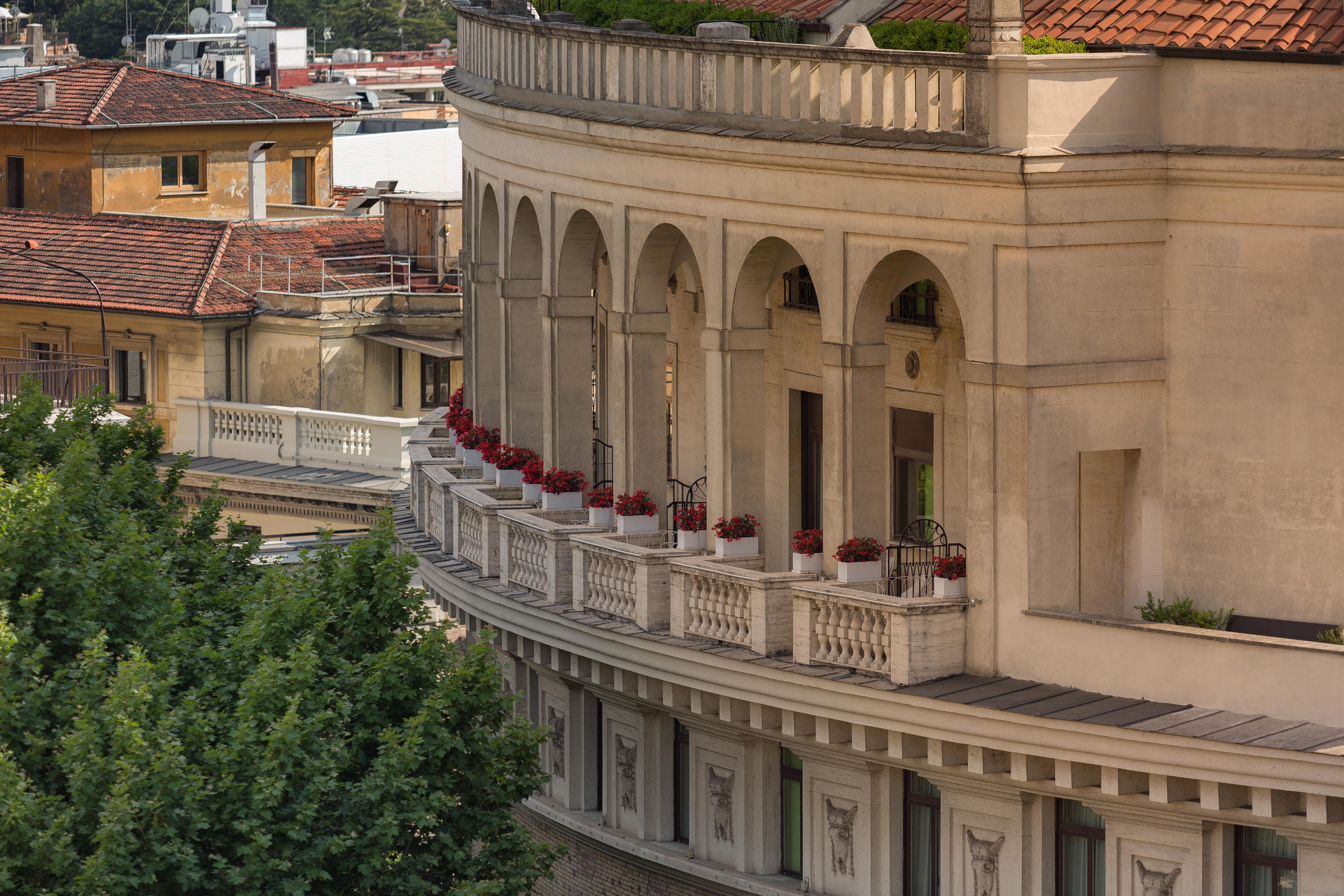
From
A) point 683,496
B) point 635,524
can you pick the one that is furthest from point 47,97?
point 635,524

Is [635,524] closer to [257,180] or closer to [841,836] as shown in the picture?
[841,836]

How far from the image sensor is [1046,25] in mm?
28625

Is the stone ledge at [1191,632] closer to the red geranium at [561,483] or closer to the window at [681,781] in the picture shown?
the window at [681,781]

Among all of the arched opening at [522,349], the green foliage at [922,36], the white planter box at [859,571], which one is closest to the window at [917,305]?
the green foliage at [922,36]

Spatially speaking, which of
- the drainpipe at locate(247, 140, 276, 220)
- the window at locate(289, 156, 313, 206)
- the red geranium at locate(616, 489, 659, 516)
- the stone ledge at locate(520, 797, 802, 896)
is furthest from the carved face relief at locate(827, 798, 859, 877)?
the window at locate(289, 156, 313, 206)

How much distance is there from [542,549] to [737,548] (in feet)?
11.1

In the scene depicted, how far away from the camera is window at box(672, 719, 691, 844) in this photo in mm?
32875

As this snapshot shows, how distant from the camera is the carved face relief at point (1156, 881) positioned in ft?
86.2

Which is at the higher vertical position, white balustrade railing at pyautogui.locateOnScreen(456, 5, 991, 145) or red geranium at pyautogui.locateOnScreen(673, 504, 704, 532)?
white balustrade railing at pyautogui.locateOnScreen(456, 5, 991, 145)

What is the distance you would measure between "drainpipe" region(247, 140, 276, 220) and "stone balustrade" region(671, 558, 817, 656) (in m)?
44.6

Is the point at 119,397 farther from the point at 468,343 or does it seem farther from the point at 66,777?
the point at 66,777

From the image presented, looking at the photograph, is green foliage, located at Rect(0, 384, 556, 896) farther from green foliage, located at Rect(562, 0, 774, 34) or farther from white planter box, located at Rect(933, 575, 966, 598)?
green foliage, located at Rect(562, 0, 774, 34)

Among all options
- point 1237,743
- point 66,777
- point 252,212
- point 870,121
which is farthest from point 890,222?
point 252,212

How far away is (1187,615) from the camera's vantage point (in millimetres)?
27250
